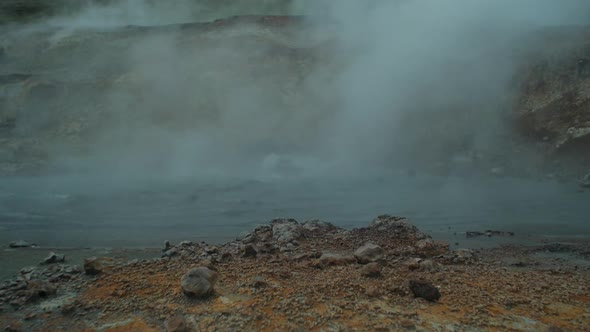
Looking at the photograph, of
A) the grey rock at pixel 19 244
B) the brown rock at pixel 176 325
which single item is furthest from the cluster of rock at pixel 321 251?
the grey rock at pixel 19 244

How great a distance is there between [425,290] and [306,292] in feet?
3.77

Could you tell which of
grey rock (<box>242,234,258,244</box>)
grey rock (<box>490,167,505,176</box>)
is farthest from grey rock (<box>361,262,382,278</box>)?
grey rock (<box>490,167,505,176</box>)

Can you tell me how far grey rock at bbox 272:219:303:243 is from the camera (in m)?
6.06

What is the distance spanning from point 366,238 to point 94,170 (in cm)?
1389

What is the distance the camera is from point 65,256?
620 cm

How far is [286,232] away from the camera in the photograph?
6230 millimetres

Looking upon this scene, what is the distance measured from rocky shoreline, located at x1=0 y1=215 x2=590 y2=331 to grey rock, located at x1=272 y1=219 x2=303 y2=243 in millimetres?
344

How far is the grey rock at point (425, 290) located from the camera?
3809mm

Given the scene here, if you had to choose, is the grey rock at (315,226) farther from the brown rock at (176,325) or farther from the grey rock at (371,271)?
the brown rock at (176,325)

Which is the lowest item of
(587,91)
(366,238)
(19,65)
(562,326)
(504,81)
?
(562,326)

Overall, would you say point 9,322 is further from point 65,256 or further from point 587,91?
point 587,91

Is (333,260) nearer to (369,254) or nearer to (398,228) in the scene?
(369,254)

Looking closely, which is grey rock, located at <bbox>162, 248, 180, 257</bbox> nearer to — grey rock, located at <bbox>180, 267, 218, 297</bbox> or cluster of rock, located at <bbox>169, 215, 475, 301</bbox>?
cluster of rock, located at <bbox>169, 215, 475, 301</bbox>

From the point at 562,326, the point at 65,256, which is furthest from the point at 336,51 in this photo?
the point at 562,326
